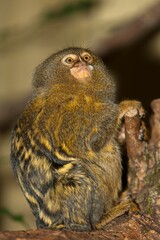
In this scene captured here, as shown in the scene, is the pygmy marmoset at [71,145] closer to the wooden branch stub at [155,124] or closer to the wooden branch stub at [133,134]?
the wooden branch stub at [133,134]

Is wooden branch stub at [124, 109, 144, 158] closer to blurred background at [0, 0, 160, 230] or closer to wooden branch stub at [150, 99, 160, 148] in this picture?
wooden branch stub at [150, 99, 160, 148]

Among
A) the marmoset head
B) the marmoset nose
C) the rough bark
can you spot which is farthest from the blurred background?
the rough bark

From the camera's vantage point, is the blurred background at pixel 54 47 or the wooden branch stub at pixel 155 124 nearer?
the wooden branch stub at pixel 155 124

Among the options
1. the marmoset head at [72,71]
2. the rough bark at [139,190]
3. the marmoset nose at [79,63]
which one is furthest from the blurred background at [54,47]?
the rough bark at [139,190]

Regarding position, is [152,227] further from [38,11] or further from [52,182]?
[38,11]

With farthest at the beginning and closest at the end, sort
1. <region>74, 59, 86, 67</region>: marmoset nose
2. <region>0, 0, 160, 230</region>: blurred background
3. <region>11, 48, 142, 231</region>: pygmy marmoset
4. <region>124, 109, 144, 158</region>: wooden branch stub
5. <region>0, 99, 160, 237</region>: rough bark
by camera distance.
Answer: <region>0, 0, 160, 230</region>: blurred background < <region>74, 59, 86, 67</region>: marmoset nose < <region>124, 109, 144, 158</region>: wooden branch stub < <region>11, 48, 142, 231</region>: pygmy marmoset < <region>0, 99, 160, 237</region>: rough bark

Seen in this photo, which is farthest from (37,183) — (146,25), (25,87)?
(25,87)

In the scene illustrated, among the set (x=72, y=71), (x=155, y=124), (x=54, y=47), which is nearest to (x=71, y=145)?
(x=72, y=71)
